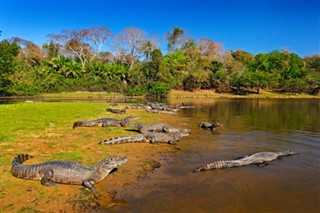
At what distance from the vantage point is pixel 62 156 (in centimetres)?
884

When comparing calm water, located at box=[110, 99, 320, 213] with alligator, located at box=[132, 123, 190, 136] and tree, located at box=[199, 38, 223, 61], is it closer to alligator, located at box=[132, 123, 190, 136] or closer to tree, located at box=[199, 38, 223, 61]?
alligator, located at box=[132, 123, 190, 136]

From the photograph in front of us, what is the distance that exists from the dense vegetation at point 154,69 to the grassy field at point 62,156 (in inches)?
1272

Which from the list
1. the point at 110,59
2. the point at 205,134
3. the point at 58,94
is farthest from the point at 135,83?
the point at 205,134

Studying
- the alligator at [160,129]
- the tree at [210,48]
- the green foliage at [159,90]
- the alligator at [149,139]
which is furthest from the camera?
the tree at [210,48]

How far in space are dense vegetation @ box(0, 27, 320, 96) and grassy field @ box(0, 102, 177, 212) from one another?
32.3m

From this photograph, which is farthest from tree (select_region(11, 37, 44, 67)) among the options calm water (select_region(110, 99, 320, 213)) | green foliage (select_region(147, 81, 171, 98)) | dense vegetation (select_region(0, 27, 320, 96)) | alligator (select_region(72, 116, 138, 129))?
calm water (select_region(110, 99, 320, 213))

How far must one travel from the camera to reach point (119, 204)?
6070mm

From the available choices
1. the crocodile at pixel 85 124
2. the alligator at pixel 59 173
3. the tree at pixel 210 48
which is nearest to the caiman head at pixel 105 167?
the alligator at pixel 59 173

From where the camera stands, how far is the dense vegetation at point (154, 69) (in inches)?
2064

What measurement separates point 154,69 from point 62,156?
154 ft

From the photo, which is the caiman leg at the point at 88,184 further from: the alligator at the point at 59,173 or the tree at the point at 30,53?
the tree at the point at 30,53

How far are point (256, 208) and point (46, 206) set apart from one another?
4.20 m

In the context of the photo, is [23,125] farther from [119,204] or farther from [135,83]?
[135,83]

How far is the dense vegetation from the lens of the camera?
5244 centimetres
